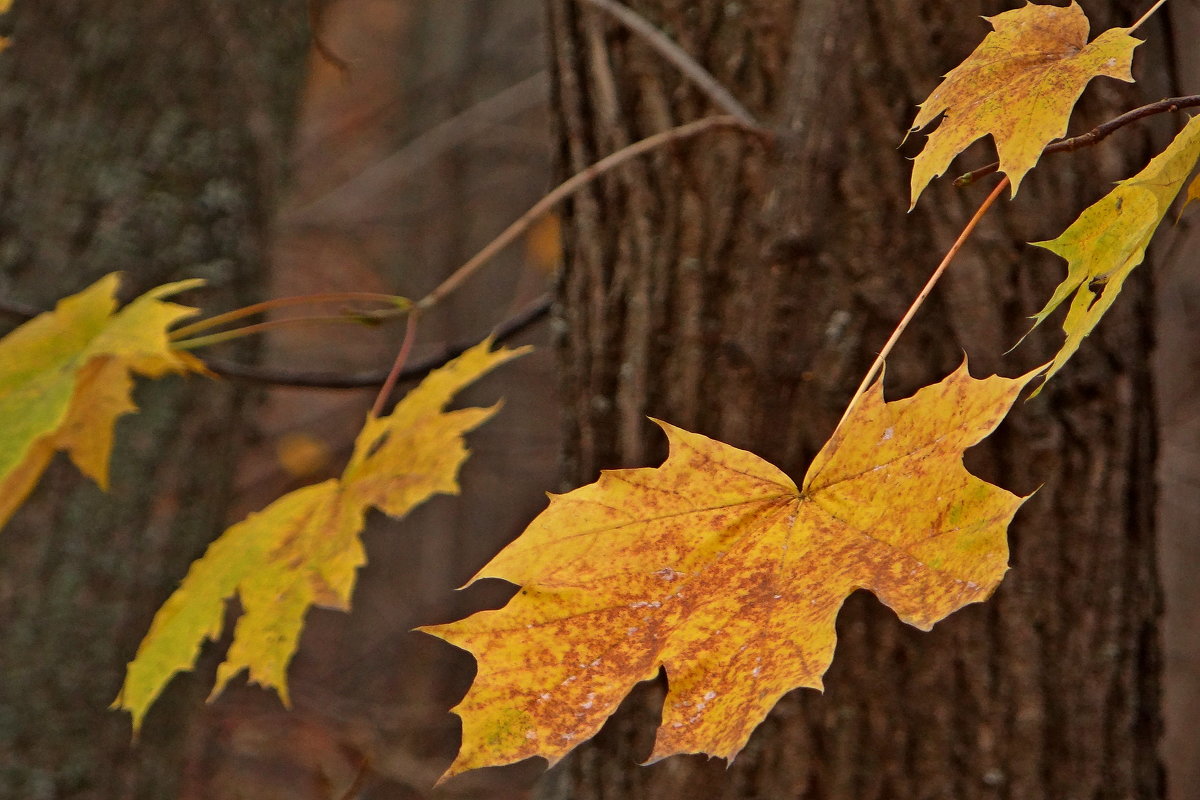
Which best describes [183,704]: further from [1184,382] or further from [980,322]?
[1184,382]

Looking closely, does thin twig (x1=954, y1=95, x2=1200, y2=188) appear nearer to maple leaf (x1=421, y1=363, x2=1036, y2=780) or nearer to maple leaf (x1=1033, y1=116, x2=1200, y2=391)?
maple leaf (x1=1033, y1=116, x2=1200, y2=391)

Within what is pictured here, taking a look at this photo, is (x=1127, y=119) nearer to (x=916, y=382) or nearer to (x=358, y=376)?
(x=916, y=382)

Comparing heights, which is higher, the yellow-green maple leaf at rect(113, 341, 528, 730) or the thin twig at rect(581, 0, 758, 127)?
the thin twig at rect(581, 0, 758, 127)

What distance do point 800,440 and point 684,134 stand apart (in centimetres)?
37

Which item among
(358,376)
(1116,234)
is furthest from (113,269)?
(1116,234)

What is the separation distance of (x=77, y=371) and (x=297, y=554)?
31 centimetres

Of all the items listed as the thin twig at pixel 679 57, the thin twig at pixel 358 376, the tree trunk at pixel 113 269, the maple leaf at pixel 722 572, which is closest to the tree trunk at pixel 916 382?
the thin twig at pixel 679 57

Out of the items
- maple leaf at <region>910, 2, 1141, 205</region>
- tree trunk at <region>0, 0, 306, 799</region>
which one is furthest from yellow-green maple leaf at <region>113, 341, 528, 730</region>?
tree trunk at <region>0, 0, 306, 799</region>

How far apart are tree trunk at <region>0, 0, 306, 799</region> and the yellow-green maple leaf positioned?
1450 millimetres

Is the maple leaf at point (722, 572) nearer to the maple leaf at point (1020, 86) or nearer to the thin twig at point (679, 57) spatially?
the maple leaf at point (1020, 86)

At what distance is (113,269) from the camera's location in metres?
2.42

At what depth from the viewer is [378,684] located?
21.4 feet

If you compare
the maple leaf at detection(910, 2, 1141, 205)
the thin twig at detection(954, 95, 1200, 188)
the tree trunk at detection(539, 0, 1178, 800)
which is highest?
the maple leaf at detection(910, 2, 1141, 205)

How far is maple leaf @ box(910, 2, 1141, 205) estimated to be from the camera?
74cm
